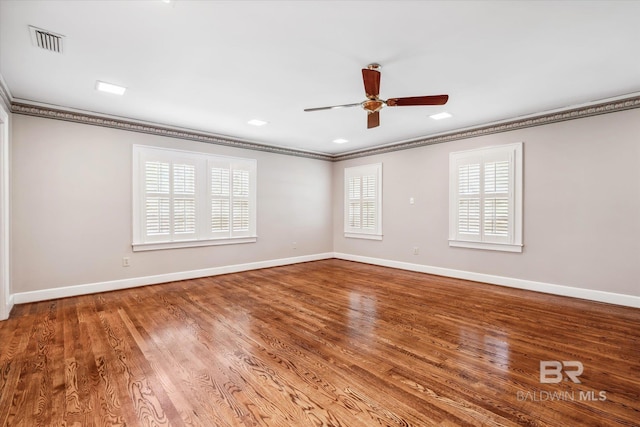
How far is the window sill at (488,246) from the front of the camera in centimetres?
483

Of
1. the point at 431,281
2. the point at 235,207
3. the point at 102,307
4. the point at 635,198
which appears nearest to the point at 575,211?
the point at 635,198

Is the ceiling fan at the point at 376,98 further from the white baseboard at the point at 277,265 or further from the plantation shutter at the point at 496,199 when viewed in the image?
the white baseboard at the point at 277,265

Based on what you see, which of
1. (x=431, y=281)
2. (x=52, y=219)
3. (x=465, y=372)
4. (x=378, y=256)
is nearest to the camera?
(x=465, y=372)

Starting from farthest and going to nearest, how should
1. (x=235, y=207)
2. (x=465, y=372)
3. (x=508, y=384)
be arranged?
(x=235, y=207) → (x=465, y=372) → (x=508, y=384)

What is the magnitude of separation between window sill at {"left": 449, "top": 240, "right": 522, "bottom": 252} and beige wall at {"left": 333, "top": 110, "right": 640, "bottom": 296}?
83 millimetres

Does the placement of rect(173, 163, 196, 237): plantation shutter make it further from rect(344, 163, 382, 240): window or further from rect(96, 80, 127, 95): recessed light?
rect(344, 163, 382, 240): window

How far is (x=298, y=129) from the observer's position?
5.39 m

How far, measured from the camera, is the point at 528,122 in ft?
15.3

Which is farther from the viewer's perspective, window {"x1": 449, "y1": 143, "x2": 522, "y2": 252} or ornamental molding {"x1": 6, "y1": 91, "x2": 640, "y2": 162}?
window {"x1": 449, "y1": 143, "x2": 522, "y2": 252}

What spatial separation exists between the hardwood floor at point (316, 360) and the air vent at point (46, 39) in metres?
2.63

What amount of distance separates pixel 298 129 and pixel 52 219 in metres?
3.84

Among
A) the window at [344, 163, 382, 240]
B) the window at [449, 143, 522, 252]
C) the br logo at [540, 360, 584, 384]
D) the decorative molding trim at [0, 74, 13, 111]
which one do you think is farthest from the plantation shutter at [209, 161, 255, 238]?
the br logo at [540, 360, 584, 384]

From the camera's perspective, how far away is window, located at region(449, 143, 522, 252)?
482 cm

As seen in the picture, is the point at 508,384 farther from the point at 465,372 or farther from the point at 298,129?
the point at 298,129
